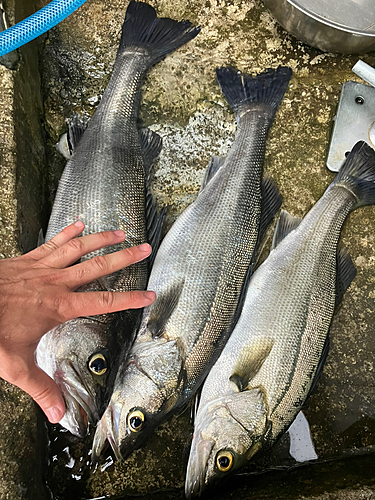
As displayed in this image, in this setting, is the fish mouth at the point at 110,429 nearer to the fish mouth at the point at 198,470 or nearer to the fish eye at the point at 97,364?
the fish eye at the point at 97,364

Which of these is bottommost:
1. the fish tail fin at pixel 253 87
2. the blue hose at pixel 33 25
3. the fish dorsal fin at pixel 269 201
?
the fish dorsal fin at pixel 269 201

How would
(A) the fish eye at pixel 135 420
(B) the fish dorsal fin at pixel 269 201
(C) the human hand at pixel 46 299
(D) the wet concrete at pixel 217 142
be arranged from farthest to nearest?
(B) the fish dorsal fin at pixel 269 201, (D) the wet concrete at pixel 217 142, (A) the fish eye at pixel 135 420, (C) the human hand at pixel 46 299

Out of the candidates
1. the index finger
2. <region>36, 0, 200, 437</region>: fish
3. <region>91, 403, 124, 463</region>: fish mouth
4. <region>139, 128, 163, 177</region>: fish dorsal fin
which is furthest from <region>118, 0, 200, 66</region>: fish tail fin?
<region>91, 403, 124, 463</region>: fish mouth

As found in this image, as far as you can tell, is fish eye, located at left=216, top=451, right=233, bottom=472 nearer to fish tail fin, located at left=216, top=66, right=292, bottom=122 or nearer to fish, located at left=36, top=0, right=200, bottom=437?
fish, located at left=36, top=0, right=200, bottom=437

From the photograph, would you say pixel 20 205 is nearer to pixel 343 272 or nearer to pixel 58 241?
pixel 58 241

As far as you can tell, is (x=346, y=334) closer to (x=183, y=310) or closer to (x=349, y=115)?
(x=183, y=310)

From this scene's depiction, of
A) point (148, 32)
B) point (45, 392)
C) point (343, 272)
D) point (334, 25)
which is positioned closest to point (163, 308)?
point (45, 392)

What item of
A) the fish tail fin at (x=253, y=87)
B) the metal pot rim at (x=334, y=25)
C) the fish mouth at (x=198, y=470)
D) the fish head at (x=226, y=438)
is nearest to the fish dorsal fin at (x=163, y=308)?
the fish head at (x=226, y=438)
